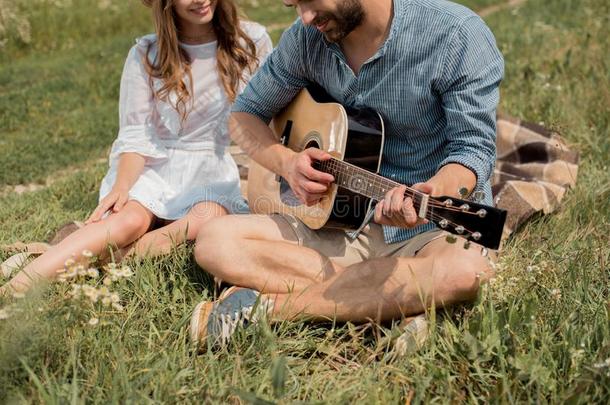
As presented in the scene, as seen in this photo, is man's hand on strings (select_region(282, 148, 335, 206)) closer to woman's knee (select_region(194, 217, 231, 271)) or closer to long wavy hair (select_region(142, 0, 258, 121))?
woman's knee (select_region(194, 217, 231, 271))

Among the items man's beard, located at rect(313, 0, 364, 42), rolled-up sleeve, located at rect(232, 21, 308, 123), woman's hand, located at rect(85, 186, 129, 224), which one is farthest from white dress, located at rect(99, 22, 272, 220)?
man's beard, located at rect(313, 0, 364, 42)

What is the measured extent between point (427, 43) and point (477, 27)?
0.19 metres

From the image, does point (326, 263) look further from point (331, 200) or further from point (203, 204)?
point (203, 204)

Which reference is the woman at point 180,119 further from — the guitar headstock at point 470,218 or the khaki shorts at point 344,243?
the guitar headstock at point 470,218

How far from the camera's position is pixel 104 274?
341 centimetres

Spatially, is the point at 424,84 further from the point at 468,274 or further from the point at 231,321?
the point at 231,321

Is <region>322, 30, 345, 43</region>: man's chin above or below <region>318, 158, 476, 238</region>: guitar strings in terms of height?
above

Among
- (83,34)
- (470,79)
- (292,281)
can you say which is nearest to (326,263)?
(292,281)

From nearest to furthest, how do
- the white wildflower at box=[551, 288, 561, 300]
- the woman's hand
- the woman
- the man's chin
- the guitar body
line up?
the white wildflower at box=[551, 288, 561, 300], the man's chin, the guitar body, the woman's hand, the woman

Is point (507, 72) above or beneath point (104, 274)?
beneath

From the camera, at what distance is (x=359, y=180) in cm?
297

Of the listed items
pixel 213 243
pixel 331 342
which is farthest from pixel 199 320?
pixel 331 342

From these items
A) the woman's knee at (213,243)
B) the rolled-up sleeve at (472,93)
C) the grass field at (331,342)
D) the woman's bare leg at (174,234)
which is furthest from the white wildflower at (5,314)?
the rolled-up sleeve at (472,93)

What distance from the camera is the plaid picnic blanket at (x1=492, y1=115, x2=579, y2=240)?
13.0ft
